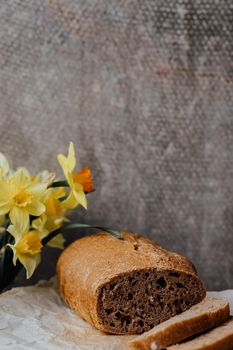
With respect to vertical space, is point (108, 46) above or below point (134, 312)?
above

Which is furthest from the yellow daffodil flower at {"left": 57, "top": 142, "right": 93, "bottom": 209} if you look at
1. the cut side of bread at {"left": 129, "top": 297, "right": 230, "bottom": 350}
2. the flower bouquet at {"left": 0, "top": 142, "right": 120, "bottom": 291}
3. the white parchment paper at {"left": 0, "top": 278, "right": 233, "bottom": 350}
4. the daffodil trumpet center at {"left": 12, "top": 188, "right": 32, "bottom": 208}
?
the cut side of bread at {"left": 129, "top": 297, "right": 230, "bottom": 350}

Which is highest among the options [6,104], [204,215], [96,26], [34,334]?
[96,26]

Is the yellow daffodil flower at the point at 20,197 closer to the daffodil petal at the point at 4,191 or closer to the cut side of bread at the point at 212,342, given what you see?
the daffodil petal at the point at 4,191

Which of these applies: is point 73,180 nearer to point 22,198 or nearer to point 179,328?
point 22,198

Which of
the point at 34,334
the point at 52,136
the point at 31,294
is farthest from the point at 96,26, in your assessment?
the point at 34,334

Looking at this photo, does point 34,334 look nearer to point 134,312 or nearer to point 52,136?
point 134,312

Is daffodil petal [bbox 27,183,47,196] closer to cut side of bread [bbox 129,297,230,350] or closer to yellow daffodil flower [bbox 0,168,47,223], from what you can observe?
yellow daffodil flower [bbox 0,168,47,223]

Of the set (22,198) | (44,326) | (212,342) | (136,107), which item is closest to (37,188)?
(22,198)
